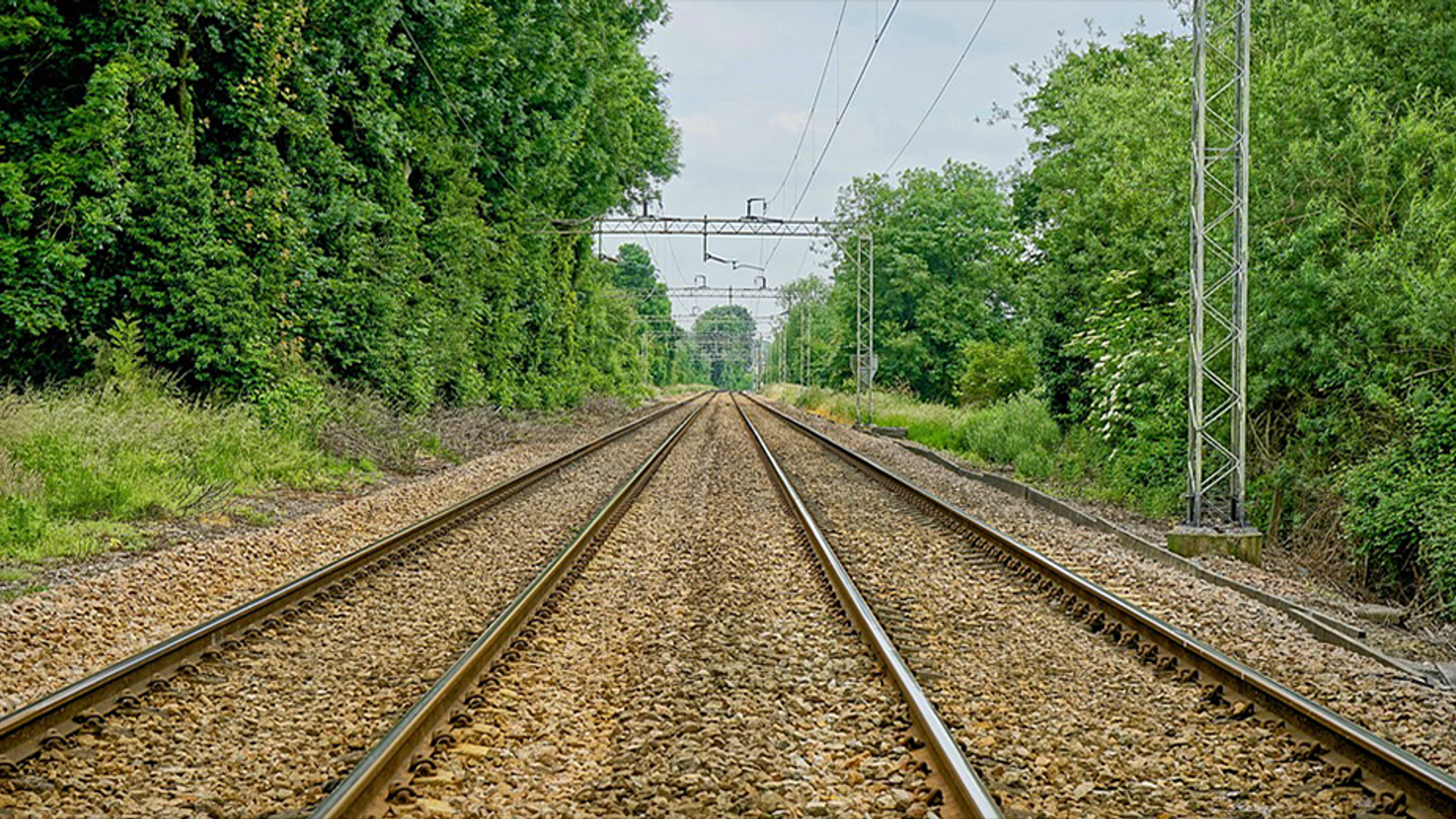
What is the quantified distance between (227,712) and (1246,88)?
10716 mm

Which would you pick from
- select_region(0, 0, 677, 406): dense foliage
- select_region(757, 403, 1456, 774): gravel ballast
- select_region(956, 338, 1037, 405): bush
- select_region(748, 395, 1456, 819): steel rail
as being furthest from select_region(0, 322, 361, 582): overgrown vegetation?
select_region(956, 338, 1037, 405): bush

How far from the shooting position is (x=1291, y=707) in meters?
5.25

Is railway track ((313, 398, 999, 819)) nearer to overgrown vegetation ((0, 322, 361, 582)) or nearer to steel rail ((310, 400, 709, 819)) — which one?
steel rail ((310, 400, 709, 819))

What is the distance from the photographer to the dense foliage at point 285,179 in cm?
1394

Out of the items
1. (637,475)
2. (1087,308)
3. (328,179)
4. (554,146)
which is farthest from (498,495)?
(554,146)

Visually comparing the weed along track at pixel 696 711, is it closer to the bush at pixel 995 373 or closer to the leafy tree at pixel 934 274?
the bush at pixel 995 373

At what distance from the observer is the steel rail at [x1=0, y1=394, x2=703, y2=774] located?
15.9ft

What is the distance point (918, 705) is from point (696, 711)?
45.2 inches

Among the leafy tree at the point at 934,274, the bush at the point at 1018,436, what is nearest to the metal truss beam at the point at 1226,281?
the bush at the point at 1018,436

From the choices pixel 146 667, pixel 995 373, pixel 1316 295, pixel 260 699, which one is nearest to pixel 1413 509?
pixel 1316 295

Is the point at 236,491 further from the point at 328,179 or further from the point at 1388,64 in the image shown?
the point at 1388,64

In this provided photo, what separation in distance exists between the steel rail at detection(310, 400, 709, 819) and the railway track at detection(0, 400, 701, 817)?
27cm

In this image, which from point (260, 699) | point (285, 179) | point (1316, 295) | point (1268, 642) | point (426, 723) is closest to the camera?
point (426, 723)

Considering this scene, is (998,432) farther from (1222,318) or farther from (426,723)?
(426,723)
